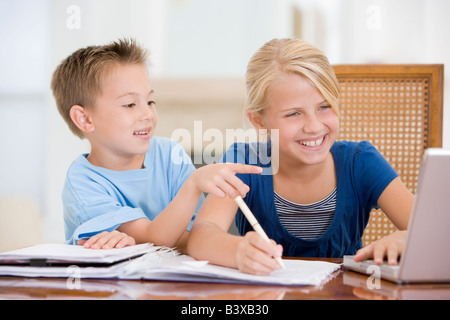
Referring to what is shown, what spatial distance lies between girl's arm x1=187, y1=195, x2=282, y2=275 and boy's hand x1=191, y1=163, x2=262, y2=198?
78mm

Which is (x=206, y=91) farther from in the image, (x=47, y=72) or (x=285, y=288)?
(x=285, y=288)

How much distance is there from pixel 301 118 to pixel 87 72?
59 centimetres

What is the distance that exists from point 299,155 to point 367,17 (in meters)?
2.47

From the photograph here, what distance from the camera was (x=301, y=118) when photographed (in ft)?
3.79

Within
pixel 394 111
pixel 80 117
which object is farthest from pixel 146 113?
A: pixel 394 111

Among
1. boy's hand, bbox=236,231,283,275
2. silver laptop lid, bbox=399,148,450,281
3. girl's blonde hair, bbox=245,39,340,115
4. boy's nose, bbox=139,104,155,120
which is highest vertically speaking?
girl's blonde hair, bbox=245,39,340,115

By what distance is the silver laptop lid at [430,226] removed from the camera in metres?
0.60

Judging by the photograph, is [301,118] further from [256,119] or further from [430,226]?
[430,226]

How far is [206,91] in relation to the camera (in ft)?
11.4

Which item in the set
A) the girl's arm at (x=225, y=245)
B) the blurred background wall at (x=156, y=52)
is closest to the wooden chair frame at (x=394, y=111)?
the girl's arm at (x=225, y=245)

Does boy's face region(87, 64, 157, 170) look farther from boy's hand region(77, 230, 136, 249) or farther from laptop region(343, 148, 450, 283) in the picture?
laptop region(343, 148, 450, 283)

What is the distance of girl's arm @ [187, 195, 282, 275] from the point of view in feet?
2.35

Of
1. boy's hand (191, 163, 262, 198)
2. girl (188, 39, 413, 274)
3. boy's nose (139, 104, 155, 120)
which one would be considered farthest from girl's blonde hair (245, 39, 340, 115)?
boy's hand (191, 163, 262, 198)

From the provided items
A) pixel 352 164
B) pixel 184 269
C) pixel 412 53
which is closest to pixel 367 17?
pixel 412 53
